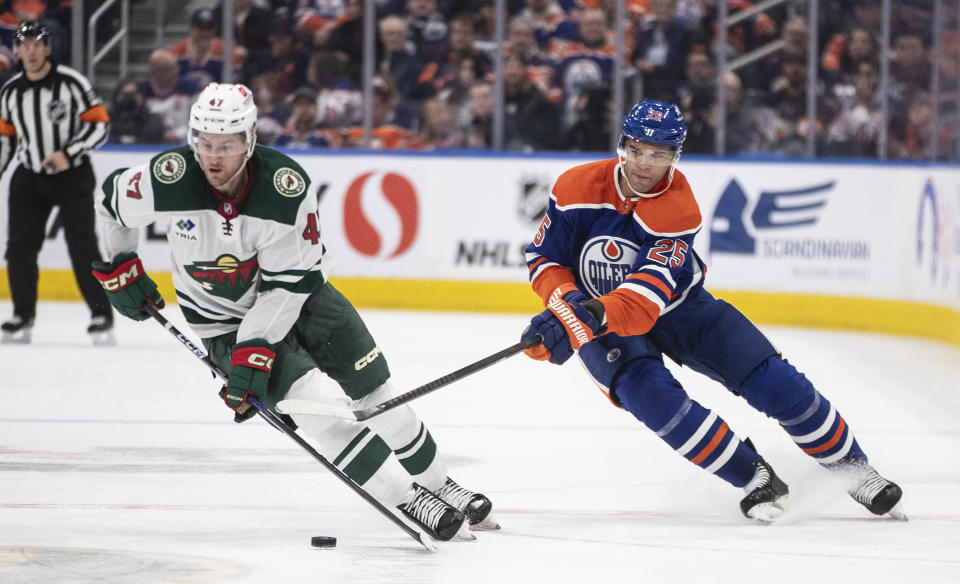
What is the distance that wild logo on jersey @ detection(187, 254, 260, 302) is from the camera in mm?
3389

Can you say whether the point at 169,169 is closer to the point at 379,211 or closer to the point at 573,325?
the point at 573,325

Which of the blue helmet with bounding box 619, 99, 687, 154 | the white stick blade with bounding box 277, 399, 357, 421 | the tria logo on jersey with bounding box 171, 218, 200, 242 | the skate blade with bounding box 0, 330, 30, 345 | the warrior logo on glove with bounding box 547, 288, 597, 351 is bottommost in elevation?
the skate blade with bounding box 0, 330, 30, 345

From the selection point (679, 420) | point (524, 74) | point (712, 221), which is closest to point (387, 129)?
point (524, 74)

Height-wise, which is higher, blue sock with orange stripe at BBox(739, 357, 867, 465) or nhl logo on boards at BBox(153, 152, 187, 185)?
nhl logo on boards at BBox(153, 152, 187, 185)

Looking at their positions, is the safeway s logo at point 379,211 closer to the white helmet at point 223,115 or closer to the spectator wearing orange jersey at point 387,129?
the spectator wearing orange jersey at point 387,129

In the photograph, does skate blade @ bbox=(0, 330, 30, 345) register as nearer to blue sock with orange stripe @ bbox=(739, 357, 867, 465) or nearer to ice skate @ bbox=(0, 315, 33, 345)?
ice skate @ bbox=(0, 315, 33, 345)

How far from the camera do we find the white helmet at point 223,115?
322 cm

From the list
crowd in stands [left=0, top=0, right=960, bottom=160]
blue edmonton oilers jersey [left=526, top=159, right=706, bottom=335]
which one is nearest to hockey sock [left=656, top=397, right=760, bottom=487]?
blue edmonton oilers jersey [left=526, top=159, right=706, bottom=335]

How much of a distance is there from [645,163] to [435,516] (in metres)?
1.05

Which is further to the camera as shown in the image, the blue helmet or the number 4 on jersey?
the blue helmet

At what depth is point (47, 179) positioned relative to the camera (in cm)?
703

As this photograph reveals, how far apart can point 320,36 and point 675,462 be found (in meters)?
5.27

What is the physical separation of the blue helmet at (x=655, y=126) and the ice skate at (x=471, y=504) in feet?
3.28

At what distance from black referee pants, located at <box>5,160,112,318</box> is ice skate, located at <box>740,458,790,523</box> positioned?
408cm
